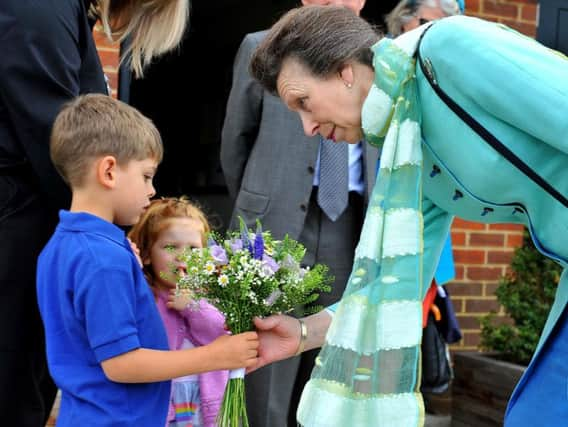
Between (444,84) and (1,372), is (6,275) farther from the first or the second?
(444,84)

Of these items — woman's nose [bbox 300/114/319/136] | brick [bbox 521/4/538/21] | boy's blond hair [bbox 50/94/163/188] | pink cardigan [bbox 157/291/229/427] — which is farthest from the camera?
brick [bbox 521/4/538/21]

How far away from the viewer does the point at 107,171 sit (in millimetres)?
2621

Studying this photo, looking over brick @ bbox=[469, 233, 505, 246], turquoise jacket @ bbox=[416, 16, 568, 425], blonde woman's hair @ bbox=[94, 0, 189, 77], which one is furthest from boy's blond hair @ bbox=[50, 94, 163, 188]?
brick @ bbox=[469, 233, 505, 246]

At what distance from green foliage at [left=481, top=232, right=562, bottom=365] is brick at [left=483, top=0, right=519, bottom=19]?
1.60 meters

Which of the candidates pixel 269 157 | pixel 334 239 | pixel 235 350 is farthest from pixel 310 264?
pixel 235 350

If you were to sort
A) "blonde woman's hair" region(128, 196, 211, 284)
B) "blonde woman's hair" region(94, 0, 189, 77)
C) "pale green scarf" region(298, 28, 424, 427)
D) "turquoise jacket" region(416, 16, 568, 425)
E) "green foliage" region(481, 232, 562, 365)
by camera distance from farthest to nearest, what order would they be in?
1. "green foliage" region(481, 232, 562, 365)
2. "blonde woman's hair" region(128, 196, 211, 284)
3. "blonde woman's hair" region(94, 0, 189, 77)
4. "pale green scarf" region(298, 28, 424, 427)
5. "turquoise jacket" region(416, 16, 568, 425)

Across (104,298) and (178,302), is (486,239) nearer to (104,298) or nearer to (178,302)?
(178,302)

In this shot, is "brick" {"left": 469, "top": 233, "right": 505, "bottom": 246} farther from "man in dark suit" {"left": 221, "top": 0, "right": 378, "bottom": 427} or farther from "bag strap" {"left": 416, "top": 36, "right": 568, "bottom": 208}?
"bag strap" {"left": 416, "top": 36, "right": 568, "bottom": 208}

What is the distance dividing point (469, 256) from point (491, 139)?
3737 mm

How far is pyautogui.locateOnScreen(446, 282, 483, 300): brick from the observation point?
5.54 metres

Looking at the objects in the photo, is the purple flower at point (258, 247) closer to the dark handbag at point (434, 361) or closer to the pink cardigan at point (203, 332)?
the pink cardigan at point (203, 332)

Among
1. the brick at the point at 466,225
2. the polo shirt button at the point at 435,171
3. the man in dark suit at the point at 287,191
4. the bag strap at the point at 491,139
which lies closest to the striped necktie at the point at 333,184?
the man in dark suit at the point at 287,191

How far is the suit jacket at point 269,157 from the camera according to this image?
3.59 m

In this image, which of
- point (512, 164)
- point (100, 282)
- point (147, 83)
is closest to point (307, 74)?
point (512, 164)
